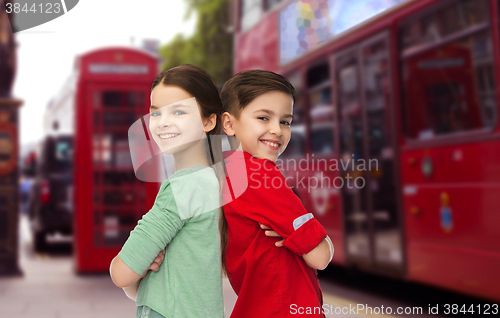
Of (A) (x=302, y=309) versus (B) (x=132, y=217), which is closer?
(A) (x=302, y=309)

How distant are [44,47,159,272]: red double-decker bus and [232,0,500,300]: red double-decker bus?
179cm

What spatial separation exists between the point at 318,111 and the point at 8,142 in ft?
11.7

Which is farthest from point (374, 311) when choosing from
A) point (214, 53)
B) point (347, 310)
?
point (214, 53)

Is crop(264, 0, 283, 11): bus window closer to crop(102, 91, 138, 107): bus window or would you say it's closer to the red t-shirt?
crop(102, 91, 138, 107): bus window

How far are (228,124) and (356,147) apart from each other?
397cm

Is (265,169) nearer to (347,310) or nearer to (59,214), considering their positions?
(347,310)

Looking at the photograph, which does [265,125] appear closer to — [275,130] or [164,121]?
[275,130]

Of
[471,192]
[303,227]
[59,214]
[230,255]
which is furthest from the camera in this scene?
[59,214]

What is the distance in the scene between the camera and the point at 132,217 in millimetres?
6438

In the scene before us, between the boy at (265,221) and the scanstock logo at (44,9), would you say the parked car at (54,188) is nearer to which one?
the scanstock logo at (44,9)

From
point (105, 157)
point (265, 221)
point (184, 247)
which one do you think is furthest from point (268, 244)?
point (105, 157)

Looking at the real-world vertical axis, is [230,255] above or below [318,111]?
below

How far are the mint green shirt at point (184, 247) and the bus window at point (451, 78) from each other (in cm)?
289

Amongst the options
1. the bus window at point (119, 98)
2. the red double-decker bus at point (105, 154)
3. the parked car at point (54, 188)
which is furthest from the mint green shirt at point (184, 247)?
the parked car at point (54, 188)
